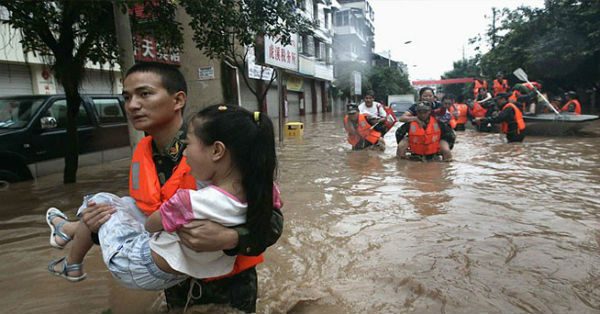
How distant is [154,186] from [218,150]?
1.71ft

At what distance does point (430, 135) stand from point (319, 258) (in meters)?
4.78

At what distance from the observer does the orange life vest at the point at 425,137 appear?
23.0ft

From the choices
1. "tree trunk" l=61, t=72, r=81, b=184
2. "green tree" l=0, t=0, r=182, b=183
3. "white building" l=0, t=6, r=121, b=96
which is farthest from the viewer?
"white building" l=0, t=6, r=121, b=96

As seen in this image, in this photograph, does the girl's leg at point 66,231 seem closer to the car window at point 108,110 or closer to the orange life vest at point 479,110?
the car window at point 108,110

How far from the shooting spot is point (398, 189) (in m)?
5.15

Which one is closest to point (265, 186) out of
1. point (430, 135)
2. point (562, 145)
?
point (430, 135)

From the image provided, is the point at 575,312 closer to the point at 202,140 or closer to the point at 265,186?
the point at 265,186

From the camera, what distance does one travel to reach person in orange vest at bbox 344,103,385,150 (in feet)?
28.8

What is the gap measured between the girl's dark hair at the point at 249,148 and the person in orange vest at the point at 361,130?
24.0ft

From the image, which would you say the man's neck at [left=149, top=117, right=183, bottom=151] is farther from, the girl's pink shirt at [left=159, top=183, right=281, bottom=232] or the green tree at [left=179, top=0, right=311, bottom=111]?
the green tree at [left=179, top=0, right=311, bottom=111]

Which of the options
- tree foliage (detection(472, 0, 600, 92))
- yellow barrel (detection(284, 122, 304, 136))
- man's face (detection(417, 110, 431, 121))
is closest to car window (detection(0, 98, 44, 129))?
man's face (detection(417, 110, 431, 121))

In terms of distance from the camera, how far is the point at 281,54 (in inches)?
376

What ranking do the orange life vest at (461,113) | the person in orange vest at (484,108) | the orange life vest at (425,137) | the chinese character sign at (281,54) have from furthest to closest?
the orange life vest at (461,113) < the person in orange vest at (484,108) < the chinese character sign at (281,54) < the orange life vest at (425,137)

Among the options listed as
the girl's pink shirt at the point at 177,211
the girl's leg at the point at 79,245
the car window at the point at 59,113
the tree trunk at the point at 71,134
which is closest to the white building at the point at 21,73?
the car window at the point at 59,113
